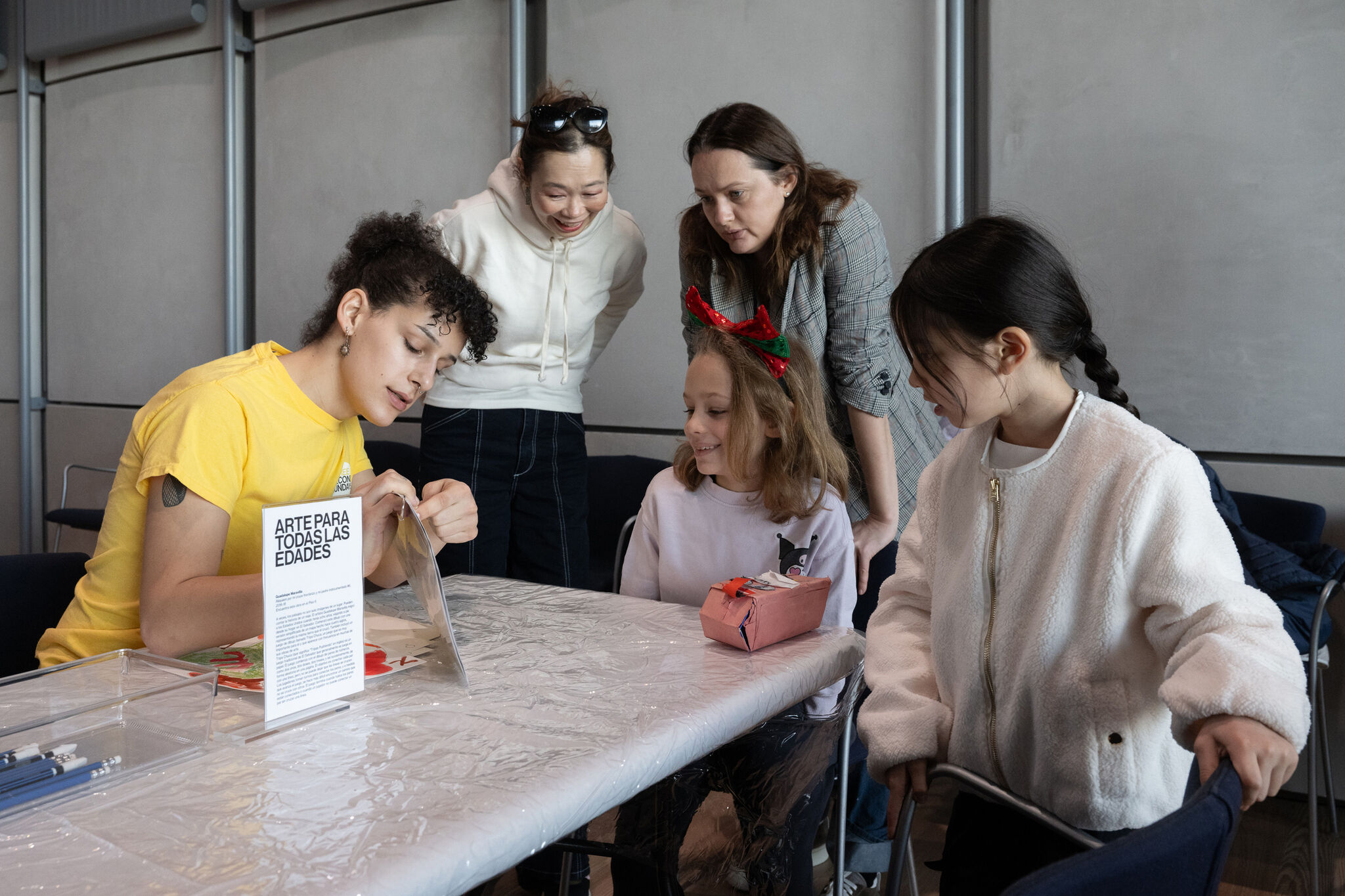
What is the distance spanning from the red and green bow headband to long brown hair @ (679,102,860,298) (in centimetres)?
12

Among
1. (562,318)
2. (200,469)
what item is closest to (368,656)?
(200,469)

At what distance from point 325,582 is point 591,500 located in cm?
199

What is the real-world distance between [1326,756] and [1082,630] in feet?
5.44

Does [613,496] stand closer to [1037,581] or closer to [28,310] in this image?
[1037,581]

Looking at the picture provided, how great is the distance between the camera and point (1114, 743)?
98cm

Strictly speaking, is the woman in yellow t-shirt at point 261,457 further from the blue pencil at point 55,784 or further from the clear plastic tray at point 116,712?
the blue pencil at point 55,784

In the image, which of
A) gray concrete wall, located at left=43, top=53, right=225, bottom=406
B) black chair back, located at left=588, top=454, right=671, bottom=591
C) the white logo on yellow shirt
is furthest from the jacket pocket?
gray concrete wall, located at left=43, top=53, right=225, bottom=406

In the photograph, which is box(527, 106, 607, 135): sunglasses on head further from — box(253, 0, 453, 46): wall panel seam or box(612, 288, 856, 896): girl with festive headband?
box(253, 0, 453, 46): wall panel seam

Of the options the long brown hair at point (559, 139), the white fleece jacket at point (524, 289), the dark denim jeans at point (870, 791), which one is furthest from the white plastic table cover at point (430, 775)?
the long brown hair at point (559, 139)

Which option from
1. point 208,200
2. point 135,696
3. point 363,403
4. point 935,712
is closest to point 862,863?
point 935,712

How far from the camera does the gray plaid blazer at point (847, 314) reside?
1.77 m

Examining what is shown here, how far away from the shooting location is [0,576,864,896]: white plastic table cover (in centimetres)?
65

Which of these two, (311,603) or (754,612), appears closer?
(311,603)

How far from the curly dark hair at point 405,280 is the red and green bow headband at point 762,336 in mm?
463
